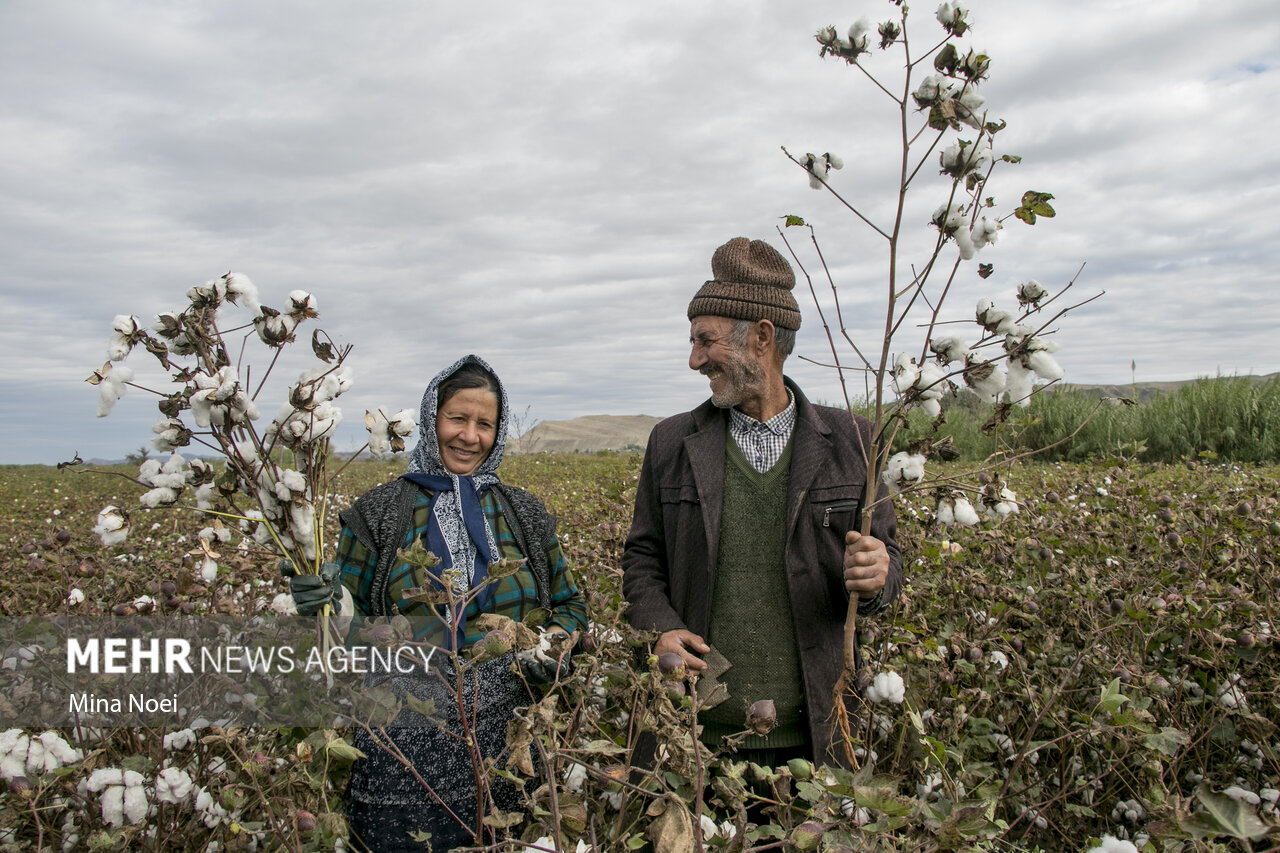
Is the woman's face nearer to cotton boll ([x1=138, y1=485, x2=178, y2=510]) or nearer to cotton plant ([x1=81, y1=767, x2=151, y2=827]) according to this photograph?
cotton boll ([x1=138, y1=485, x2=178, y2=510])

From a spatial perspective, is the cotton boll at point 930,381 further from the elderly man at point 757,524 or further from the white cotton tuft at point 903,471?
the elderly man at point 757,524

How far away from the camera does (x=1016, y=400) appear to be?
1482mm

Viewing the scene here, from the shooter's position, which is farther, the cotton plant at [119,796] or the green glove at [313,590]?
the cotton plant at [119,796]

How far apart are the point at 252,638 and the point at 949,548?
2483 millimetres

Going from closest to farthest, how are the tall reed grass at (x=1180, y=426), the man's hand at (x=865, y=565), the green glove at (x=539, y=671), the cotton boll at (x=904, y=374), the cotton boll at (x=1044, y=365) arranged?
the cotton boll at (x=1044, y=365) → the cotton boll at (x=904, y=374) → the green glove at (x=539, y=671) → the man's hand at (x=865, y=565) → the tall reed grass at (x=1180, y=426)

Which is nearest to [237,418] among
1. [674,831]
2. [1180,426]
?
[674,831]

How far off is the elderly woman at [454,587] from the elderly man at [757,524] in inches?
13.3

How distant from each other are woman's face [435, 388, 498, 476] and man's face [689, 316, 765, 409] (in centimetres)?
59

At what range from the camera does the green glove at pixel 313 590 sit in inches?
63.8

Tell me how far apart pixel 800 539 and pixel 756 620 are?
243 mm

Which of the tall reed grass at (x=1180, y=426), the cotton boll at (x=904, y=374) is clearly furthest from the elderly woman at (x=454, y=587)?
the tall reed grass at (x=1180, y=426)

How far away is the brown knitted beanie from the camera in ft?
7.65

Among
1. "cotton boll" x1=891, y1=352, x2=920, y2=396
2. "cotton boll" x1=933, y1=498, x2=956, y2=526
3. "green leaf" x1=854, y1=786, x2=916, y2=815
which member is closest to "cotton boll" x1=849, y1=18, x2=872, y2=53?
"cotton boll" x1=891, y1=352, x2=920, y2=396

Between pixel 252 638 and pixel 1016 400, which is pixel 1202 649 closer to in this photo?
pixel 1016 400
